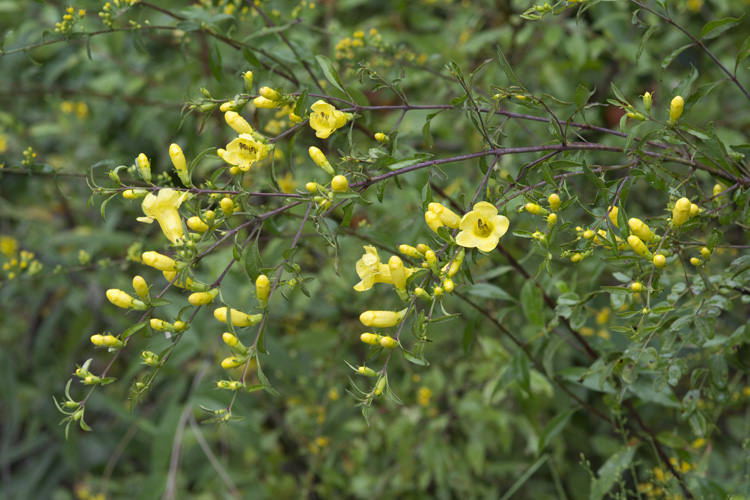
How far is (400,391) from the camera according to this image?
2379 mm

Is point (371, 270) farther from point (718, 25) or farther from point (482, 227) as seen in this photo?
point (718, 25)

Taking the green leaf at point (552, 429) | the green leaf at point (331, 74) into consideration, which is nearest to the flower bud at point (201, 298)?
the green leaf at point (331, 74)

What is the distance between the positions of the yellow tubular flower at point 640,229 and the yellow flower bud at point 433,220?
0.99 feet

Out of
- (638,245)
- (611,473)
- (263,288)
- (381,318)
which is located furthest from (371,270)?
(611,473)

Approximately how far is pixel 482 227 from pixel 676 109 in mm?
365

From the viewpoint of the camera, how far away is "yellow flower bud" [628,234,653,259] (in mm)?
963

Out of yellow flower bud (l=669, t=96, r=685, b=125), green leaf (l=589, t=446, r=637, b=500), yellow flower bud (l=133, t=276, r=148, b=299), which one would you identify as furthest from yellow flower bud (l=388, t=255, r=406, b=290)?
green leaf (l=589, t=446, r=637, b=500)

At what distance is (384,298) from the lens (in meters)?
2.40

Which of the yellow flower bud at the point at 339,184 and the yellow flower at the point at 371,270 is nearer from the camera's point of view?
the yellow flower bud at the point at 339,184

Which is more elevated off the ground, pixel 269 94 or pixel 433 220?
pixel 269 94

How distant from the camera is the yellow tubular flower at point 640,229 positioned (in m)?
0.98

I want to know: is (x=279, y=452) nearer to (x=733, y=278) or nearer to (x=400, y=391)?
(x=400, y=391)

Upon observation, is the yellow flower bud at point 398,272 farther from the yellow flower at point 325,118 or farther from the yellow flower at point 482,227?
the yellow flower at point 325,118

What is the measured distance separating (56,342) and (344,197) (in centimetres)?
313
